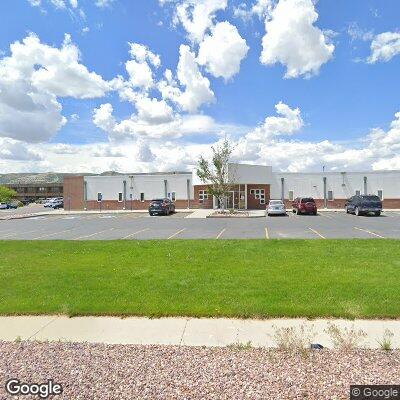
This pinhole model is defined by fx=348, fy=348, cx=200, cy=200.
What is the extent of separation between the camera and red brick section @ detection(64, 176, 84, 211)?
48.1 meters

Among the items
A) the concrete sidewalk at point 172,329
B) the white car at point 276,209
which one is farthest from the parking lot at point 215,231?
the concrete sidewalk at point 172,329

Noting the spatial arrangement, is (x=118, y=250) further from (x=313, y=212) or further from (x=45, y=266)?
(x=313, y=212)

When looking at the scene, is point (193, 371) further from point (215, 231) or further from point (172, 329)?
point (215, 231)

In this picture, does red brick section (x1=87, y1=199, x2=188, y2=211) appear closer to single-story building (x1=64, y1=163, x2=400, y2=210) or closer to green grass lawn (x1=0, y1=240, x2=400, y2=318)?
single-story building (x1=64, y1=163, x2=400, y2=210)

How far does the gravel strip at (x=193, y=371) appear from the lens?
132 inches

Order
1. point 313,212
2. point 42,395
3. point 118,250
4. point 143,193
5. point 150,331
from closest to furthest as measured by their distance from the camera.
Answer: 1. point 42,395
2. point 150,331
3. point 118,250
4. point 313,212
5. point 143,193

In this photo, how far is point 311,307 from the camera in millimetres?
5926

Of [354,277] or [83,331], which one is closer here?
[83,331]

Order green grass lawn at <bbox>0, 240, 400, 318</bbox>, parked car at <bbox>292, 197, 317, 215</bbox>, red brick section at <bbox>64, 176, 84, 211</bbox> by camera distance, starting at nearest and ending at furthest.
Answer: green grass lawn at <bbox>0, 240, 400, 318</bbox>, parked car at <bbox>292, 197, 317, 215</bbox>, red brick section at <bbox>64, 176, 84, 211</bbox>

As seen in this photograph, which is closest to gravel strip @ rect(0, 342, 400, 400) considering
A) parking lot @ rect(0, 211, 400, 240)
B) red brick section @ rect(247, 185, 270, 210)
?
parking lot @ rect(0, 211, 400, 240)

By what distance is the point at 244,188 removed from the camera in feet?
142

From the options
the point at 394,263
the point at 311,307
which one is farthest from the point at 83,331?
the point at 394,263

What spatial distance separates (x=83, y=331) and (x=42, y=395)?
1887 millimetres

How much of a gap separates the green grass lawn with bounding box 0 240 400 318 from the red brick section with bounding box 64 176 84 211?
37.3 metres
